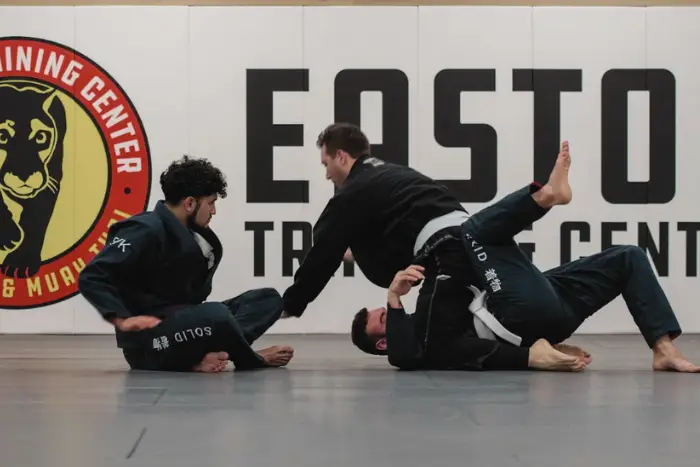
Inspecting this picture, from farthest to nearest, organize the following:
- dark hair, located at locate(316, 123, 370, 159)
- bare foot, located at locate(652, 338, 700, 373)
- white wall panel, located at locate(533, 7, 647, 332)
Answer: white wall panel, located at locate(533, 7, 647, 332), dark hair, located at locate(316, 123, 370, 159), bare foot, located at locate(652, 338, 700, 373)

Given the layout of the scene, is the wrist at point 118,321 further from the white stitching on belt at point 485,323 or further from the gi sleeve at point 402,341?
the white stitching on belt at point 485,323

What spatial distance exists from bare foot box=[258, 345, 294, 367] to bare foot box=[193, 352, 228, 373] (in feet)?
1.00

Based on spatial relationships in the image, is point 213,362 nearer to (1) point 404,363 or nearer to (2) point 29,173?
(1) point 404,363

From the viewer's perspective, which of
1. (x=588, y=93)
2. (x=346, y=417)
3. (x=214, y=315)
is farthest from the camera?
(x=588, y=93)

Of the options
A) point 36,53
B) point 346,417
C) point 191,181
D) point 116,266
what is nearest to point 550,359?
point 346,417

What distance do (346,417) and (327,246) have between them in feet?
5.49

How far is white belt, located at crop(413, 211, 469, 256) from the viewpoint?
469 centimetres

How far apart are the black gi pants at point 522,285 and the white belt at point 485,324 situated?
27 millimetres

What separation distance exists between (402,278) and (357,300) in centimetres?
302

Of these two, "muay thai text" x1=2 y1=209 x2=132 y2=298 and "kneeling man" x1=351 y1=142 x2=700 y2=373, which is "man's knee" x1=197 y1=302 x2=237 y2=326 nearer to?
"kneeling man" x1=351 y1=142 x2=700 y2=373

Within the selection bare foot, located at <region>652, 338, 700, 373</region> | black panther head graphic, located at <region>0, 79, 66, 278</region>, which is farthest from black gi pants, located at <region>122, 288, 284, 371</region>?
black panther head graphic, located at <region>0, 79, 66, 278</region>

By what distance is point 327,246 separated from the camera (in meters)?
4.75

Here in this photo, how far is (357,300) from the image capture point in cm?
738

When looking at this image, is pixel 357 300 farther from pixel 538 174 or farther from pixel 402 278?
pixel 402 278
